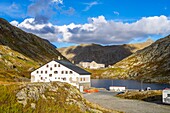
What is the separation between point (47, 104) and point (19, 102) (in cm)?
362

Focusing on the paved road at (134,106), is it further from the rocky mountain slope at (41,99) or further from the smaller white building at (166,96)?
the rocky mountain slope at (41,99)

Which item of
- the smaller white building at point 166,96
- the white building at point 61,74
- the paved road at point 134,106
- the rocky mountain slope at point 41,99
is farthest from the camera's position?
the white building at point 61,74

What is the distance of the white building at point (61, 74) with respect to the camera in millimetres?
107062

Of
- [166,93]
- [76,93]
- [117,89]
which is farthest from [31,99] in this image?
[117,89]

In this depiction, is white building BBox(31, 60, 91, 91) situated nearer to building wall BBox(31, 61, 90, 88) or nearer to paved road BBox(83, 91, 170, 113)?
building wall BBox(31, 61, 90, 88)

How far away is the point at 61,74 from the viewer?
4309 inches

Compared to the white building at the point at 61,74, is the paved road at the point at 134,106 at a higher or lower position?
lower

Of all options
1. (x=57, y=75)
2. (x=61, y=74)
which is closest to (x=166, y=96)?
(x=61, y=74)

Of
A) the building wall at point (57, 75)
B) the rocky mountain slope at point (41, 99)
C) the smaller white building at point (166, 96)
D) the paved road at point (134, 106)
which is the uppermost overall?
the building wall at point (57, 75)

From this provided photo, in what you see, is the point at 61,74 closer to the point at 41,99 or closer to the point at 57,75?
the point at 57,75

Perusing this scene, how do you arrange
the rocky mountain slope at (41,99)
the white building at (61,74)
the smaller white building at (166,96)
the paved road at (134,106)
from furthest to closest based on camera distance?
the white building at (61,74) → the smaller white building at (166,96) → the paved road at (134,106) → the rocky mountain slope at (41,99)

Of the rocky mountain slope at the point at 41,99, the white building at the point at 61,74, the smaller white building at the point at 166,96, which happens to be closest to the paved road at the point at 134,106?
the smaller white building at the point at 166,96

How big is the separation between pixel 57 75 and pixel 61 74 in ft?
7.15

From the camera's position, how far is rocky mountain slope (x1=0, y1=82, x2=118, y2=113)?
97.7ft
